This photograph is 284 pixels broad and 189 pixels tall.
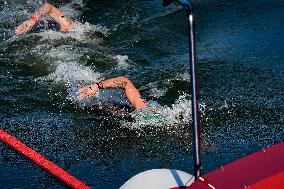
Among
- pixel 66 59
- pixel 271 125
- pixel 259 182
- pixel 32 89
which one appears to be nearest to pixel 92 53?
pixel 66 59

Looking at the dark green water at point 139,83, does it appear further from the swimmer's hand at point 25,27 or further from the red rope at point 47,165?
the red rope at point 47,165

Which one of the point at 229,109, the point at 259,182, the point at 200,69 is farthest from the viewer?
the point at 200,69

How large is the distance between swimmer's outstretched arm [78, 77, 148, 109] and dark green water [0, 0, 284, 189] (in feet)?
0.96

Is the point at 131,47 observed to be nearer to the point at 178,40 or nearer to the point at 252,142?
the point at 178,40

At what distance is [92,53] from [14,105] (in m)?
2.10

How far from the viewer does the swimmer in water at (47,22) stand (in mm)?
8812

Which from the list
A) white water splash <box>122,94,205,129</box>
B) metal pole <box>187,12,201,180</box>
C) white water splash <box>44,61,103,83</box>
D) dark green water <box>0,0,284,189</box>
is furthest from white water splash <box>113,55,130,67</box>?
metal pole <box>187,12,201,180</box>

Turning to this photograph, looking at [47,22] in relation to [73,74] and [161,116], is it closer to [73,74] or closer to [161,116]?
[73,74]

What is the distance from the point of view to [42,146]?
5.91 meters

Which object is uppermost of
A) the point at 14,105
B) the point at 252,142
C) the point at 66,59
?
the point at 66,59

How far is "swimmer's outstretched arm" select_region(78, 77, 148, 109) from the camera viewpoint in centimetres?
645

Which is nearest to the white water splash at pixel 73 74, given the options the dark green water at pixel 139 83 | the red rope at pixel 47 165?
the dark green water at pixel 139 83

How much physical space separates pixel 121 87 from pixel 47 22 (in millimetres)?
3442

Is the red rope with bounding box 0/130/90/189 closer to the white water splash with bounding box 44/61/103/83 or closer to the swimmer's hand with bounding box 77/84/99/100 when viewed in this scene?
the swimmer's hand with bounding box 77/84/99/100
